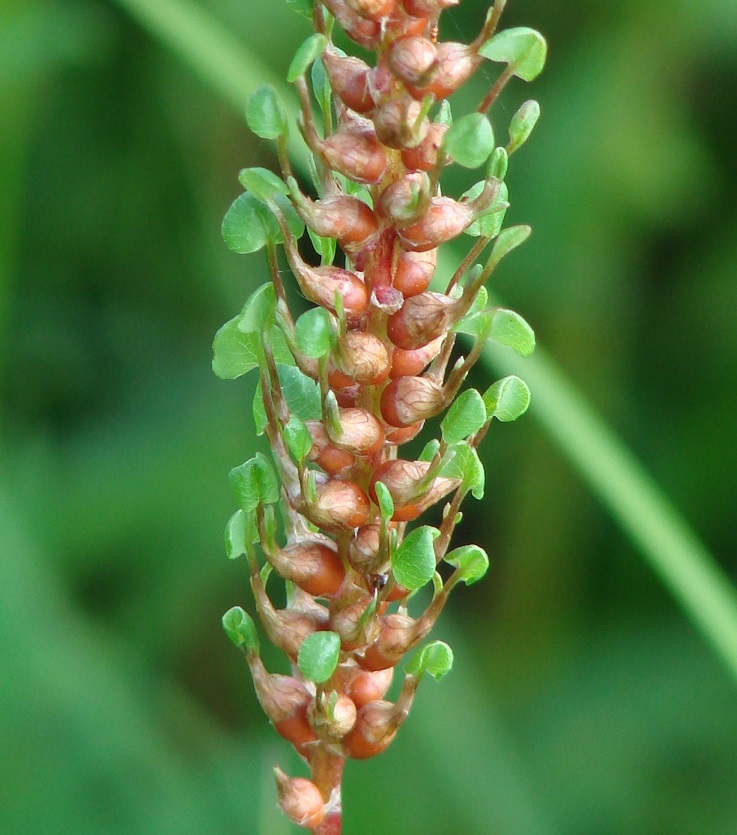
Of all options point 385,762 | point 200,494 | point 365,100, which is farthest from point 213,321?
point 365,100

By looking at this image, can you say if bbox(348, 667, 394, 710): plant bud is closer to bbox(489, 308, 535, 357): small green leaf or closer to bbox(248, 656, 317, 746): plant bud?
bbox(248, 656, 317, 746): plant bud

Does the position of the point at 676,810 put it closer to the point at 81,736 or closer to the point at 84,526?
the point at 81,736

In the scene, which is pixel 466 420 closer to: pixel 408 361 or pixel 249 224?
pixel 408 361

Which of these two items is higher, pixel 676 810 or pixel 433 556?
pixel 433 556

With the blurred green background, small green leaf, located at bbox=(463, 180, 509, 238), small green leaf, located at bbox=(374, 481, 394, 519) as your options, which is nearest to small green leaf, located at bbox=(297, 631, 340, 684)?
small green leaf, located at bbox=(374, 481, 394, 519)

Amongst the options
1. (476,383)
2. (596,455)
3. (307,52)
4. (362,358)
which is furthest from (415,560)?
(476,383)

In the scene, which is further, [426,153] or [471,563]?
[471,563]
